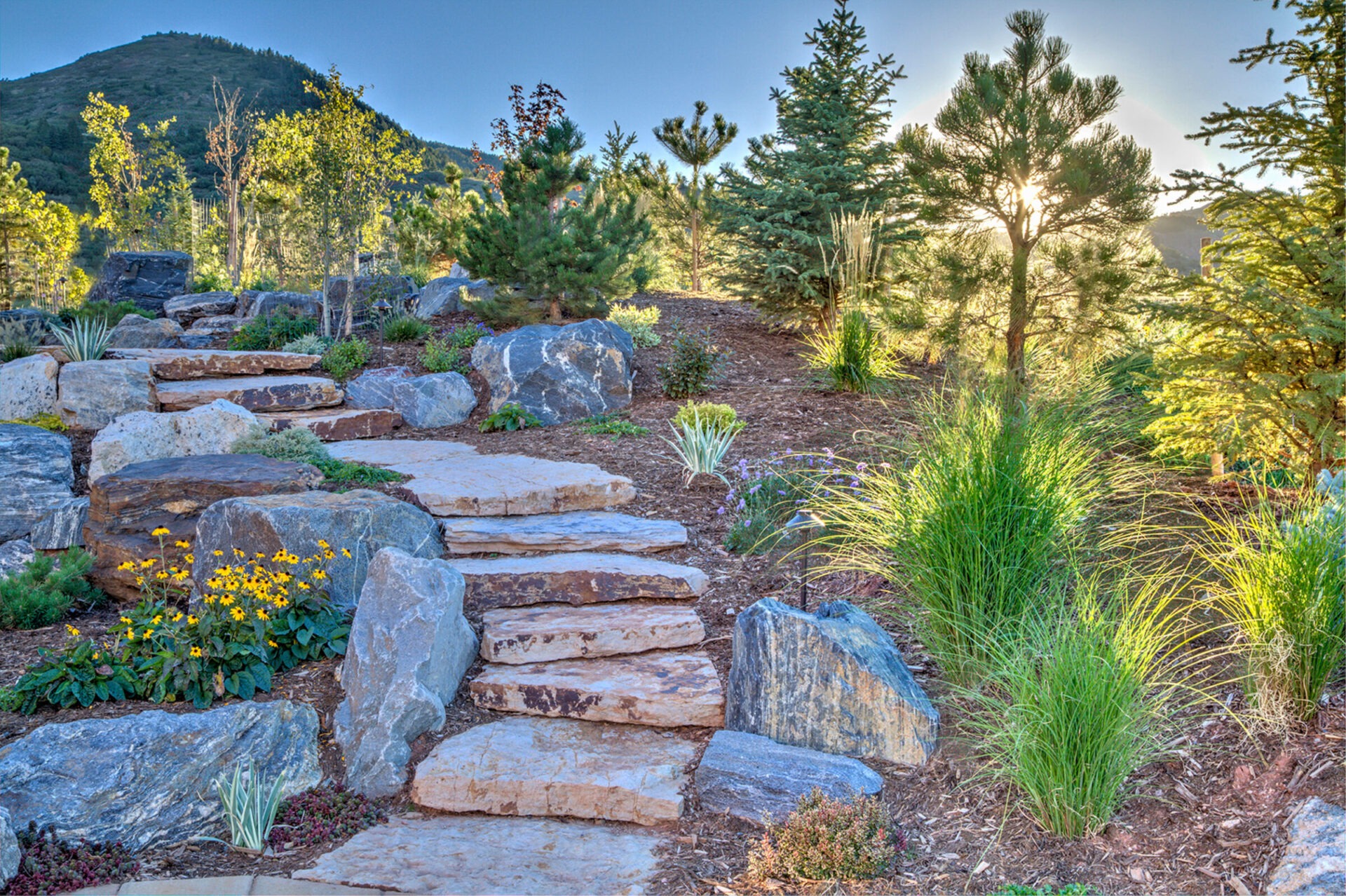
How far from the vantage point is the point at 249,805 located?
2.83m

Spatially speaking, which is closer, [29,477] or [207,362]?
[29,477]

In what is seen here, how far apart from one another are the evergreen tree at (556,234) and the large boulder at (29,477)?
433cm

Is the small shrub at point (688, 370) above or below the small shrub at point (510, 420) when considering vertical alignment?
above

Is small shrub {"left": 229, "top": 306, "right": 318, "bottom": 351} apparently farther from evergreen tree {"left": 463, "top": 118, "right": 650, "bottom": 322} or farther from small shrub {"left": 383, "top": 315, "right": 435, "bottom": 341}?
evergreen tree {"left": 463, "top": 118, "right": 650, "bottom": 322}

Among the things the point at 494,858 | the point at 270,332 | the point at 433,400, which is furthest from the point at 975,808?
the point at 270,332

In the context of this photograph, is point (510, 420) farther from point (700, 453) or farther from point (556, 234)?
point (556, 234)

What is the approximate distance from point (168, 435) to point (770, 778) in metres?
4.96

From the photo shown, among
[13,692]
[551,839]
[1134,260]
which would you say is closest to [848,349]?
[1134,260]

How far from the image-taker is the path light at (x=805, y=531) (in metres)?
3.44

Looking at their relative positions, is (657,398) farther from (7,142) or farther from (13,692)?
(7,142)

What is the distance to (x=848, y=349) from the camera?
653cm

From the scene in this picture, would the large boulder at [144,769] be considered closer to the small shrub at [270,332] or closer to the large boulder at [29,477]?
the large boulder at [29,477]

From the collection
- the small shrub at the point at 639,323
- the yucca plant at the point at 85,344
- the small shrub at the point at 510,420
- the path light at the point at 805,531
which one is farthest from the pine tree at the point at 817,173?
the yucca plant at the point at 85,344

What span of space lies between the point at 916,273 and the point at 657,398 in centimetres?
247
